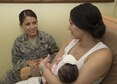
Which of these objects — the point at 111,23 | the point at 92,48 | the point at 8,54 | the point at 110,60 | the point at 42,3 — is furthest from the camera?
the point at 8,54

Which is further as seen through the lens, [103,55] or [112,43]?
[112,43]

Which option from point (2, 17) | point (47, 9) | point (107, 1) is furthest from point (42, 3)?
point (107, 1)

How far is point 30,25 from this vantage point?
8.02ft

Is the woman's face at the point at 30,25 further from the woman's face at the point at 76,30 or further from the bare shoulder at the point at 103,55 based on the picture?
the bare shoulder at the point at 103,55

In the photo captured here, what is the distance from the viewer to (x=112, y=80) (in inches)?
63.4

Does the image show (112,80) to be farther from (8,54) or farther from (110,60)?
(8,54)

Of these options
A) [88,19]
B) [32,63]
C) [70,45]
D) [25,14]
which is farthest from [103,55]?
[25,14]

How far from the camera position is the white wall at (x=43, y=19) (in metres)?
2.54

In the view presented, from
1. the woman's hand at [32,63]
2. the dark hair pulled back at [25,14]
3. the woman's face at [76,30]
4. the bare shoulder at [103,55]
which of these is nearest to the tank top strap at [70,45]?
the woman's face at [76,30]

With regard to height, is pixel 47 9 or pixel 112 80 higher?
pixel 47 9

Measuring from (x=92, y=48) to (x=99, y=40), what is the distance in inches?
4.8

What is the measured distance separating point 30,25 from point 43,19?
0.24 metres

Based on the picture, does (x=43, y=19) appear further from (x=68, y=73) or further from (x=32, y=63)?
(x=68, y=73)

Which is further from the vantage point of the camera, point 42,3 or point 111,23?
point 42,3
